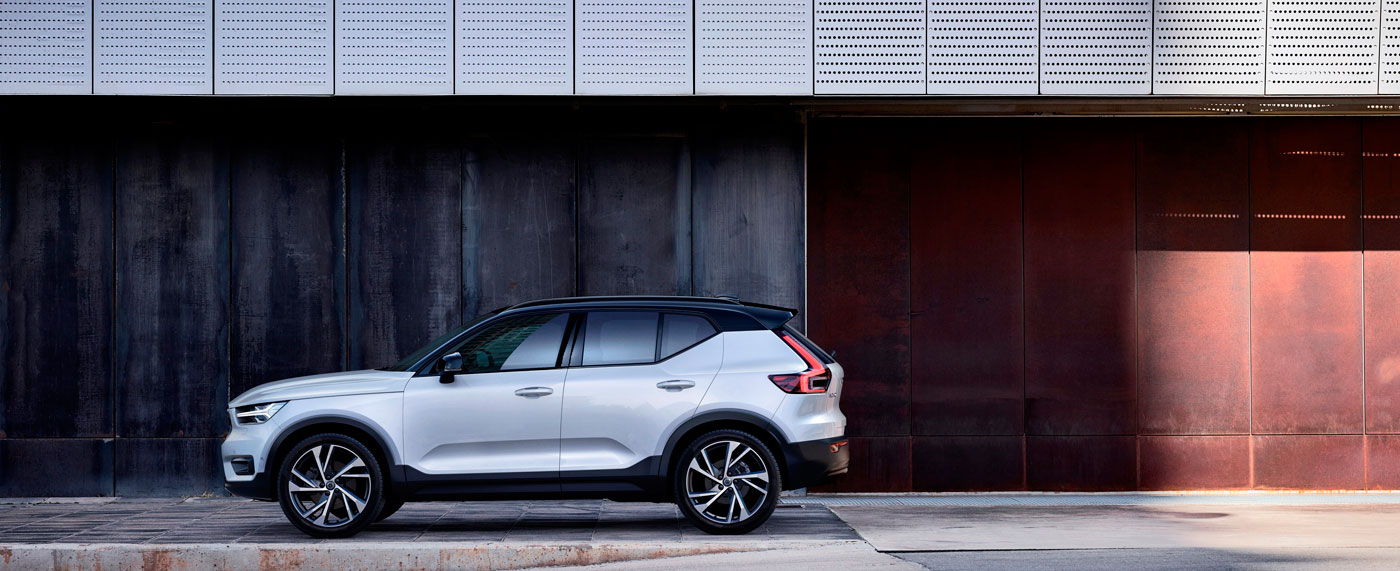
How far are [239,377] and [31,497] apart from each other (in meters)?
2.29

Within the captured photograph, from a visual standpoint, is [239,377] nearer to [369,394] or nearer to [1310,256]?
[369,394]

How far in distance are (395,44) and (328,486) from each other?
451 centimetres

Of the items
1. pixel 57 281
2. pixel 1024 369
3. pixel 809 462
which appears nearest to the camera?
pixel 809 462

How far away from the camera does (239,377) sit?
12.7 meters

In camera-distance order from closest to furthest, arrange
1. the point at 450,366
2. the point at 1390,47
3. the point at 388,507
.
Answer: the point at 450,366, the point at 388,507, the point at 1390,47

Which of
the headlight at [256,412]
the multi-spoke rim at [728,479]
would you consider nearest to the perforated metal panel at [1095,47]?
the multi-spoke rim at [728,479]

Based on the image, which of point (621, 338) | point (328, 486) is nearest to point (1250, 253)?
point (621, 338)

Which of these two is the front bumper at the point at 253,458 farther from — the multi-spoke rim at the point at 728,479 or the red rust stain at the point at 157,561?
the multi-spoke rim at the point at 728,479

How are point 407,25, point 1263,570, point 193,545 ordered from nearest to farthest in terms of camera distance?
point 1263,570 < point 193,545 < point 407,25

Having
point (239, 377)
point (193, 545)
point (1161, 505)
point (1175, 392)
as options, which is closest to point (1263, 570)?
point (1161, 505)

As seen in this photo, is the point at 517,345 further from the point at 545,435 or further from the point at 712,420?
the point at 712,420

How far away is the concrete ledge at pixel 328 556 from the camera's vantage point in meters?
8.55

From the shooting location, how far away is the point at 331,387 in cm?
923

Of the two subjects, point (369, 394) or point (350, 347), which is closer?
point (369, 394)
